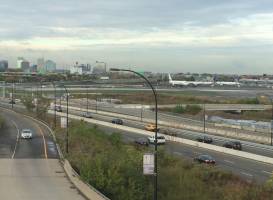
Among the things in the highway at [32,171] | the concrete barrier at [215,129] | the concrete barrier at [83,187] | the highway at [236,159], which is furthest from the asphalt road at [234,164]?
the highway at [32,171]

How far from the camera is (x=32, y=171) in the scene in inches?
1687

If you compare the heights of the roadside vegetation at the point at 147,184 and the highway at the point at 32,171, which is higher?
the roadside vegetation at the point at 147,184

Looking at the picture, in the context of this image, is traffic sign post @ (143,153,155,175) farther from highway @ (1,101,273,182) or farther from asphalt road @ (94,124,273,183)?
highway @ (1,101,273,182)

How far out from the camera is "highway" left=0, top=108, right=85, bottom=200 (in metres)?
32.7

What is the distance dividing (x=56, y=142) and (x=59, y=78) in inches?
4455

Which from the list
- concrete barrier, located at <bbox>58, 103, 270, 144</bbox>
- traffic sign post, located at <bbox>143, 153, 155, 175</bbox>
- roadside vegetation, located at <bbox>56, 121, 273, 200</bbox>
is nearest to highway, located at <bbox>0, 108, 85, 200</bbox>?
roadside vegetation, located at <bbox>56, 121, 273, 200</bbox>

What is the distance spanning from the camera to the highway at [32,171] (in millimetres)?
32688

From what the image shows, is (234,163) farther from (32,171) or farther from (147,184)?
(147,184)

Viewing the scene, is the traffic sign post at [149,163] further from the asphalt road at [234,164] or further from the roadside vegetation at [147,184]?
the asphalt road at [234,164]

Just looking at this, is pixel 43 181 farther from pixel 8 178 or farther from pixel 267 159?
pixel 267 159

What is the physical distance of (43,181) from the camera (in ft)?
125

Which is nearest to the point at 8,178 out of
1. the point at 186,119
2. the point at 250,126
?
the point at 250,126

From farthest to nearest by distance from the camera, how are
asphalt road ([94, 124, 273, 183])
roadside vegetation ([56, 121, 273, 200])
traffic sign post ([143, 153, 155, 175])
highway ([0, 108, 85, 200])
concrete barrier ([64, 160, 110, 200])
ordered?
asphalt road ([94, 124, 273, 183]) → highway ([0, 108, 85, 200]) → roadside vegetation ([56, 121, 273, 200]) → concrete barrier ([64, 160, 110, 200]) → traffic sign post ([143, 153, 155, 175])

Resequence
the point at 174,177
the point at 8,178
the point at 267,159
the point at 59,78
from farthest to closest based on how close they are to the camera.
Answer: the point at 59,78, the point at 267,159, the point at 8,178, the point at 174,177
